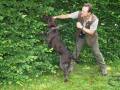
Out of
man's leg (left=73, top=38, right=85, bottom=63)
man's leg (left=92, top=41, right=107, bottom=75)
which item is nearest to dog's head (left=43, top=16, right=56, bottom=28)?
man's leg (left=73, top=38, right=85, bottom=63)

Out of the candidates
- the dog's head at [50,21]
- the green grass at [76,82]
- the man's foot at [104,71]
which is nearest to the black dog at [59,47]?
the dog's head at [50,21]

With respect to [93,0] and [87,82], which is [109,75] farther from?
[93,0]

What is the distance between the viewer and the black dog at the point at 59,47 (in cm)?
1182

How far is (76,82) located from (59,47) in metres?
1.12

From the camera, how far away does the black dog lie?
11.8 metres

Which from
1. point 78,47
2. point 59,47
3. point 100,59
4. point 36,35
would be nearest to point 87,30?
point 78,47

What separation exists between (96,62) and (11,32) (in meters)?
2.91

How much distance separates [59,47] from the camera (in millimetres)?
11938

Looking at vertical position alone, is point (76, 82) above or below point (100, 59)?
below

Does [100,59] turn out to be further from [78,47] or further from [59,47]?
[59,47]

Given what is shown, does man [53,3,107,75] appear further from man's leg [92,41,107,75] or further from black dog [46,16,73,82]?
black dog [46,16,73,82]

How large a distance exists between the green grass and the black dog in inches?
11.6

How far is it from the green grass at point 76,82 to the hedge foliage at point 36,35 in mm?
224

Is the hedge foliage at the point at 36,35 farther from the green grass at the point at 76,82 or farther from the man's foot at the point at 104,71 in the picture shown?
the man's foot at the point at 104,71
